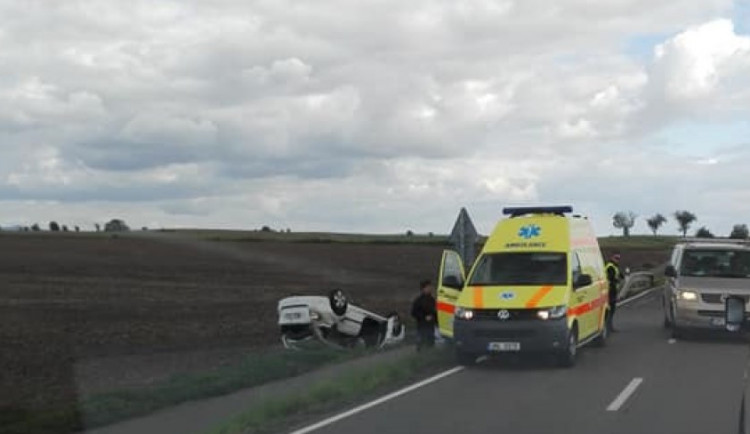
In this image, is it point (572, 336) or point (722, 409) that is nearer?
point (722, 409)

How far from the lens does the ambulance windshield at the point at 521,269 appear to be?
19406mm

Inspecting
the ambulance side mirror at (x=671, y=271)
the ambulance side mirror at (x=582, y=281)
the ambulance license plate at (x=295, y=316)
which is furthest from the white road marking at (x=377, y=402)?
the ambulance side mirror at (x=671, y=271)

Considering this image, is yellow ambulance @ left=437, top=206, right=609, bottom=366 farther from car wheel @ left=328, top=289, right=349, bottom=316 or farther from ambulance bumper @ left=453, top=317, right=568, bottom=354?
car wheel @ left=328, top=289, right=349, bottom=316

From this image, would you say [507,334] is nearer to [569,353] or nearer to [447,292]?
[569,353]

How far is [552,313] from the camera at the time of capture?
18453 mm

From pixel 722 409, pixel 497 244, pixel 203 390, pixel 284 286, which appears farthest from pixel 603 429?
pixel 284 286

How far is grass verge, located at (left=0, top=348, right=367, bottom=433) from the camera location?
541 inches

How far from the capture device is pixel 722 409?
14125 mm

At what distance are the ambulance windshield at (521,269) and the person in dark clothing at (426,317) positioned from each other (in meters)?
1.65

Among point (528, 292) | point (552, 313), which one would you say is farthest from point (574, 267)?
point (552, 313)

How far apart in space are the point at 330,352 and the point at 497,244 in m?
3.86

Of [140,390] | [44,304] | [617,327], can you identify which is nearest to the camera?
[140,390]

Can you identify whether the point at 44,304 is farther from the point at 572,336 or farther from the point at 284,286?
the point at 572,336

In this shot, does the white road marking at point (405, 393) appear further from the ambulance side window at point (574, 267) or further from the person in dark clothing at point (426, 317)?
the ambulance side window at point (574, 267)
